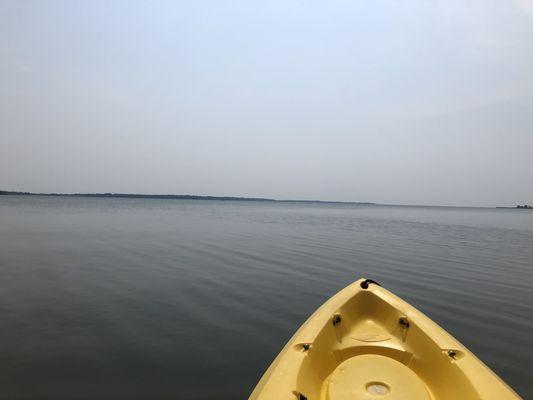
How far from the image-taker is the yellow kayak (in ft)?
11.2

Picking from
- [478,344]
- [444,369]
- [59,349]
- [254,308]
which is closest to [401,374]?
[444,369]

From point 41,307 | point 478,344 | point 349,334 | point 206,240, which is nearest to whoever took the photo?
point 349,334

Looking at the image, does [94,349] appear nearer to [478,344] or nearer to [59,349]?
[59,349]

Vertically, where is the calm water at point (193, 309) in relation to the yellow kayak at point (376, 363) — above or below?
below

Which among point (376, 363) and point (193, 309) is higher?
point (376, 363)

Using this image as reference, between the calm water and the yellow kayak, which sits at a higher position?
the yellow kayak

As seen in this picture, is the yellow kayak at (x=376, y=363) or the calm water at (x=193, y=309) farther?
the calm water at (x=193, y=309)

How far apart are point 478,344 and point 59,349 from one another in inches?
288

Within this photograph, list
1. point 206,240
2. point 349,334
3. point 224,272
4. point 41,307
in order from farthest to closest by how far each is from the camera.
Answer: point 206,240, point 224,272, point 41,307, point 349,334

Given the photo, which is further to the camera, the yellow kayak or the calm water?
the calm water

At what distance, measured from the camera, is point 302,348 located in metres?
4.05

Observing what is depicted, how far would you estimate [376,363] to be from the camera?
14.0 ft

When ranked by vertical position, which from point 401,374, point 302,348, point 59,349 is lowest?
point 59,349

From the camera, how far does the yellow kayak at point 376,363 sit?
3414mm
